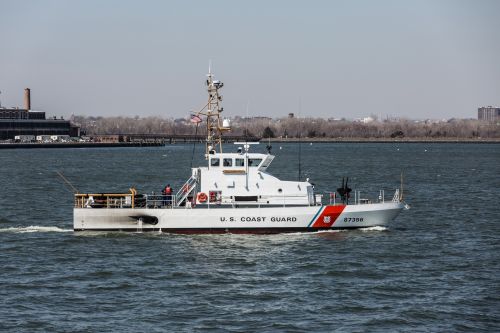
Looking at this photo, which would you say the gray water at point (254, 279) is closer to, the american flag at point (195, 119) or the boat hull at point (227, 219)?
the boat hull at point (227, 219)

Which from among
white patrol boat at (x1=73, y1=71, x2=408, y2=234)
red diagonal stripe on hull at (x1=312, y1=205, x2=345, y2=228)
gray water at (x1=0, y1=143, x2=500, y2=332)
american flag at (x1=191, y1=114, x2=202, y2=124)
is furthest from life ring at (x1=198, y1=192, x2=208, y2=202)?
A: red diagonal stripe on hull at (x1=312, y1=205, x2=345, y2=228)

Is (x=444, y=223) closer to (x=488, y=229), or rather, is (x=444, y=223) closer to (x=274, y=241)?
(x=488, y=229)

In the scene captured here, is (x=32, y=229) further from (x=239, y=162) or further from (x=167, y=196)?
(x=239, y=162)

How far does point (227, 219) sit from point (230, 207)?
0.71m

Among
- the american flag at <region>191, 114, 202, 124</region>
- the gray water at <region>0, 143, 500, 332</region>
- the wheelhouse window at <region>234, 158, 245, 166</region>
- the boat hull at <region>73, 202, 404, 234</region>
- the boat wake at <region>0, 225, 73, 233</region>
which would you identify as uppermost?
the american flag at <region>191, 114, 202, 124</region>

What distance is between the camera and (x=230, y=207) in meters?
42.6

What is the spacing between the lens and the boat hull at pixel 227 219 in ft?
138

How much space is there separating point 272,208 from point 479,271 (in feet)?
36.5

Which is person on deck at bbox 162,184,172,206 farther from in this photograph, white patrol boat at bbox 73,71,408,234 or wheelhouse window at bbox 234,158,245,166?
wheelhouse window at bbox 234,158,245,166

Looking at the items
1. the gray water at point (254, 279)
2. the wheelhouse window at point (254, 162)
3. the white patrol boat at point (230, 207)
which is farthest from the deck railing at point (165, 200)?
the wheelhouse window at point (254, 162)

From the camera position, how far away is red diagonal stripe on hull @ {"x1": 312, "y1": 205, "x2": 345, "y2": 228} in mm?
42156

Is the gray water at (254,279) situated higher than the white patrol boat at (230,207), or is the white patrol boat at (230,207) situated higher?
the white patrol boat at (230,207)

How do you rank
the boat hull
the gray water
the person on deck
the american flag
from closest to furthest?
the gray water
the boat hull
the person on deck
the american flag

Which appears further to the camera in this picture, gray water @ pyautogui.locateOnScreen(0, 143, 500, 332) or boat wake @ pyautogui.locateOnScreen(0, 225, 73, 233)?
boat wake @ pyautogui.locateOnScreen(0, 225, 73, 233)
